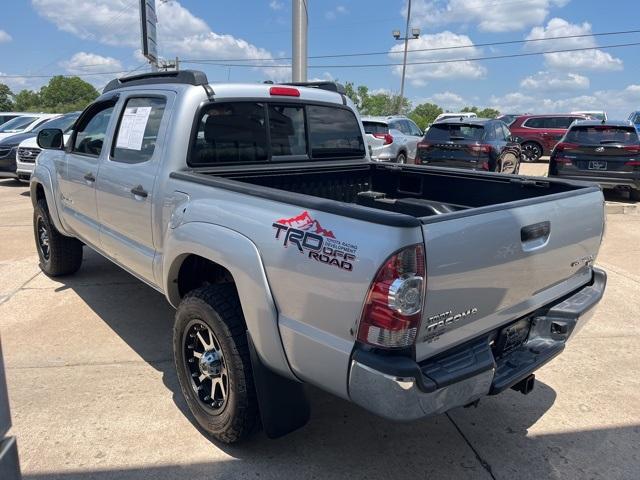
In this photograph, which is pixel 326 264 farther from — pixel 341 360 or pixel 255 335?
pixel 255 335

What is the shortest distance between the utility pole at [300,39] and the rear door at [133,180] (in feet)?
23.8

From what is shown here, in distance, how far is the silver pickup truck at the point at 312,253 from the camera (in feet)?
6.57

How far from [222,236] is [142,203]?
1076 mm

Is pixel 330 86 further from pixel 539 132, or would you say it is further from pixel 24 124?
pixel 539 132

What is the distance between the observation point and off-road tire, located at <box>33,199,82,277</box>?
528 centimetres

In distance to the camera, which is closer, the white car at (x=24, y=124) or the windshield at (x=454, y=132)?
the windshield at (x=454, y=132)

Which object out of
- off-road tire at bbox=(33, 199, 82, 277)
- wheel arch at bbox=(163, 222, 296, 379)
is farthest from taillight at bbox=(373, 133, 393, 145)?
wheel arch at bbox=(163, 222, 296, 379)

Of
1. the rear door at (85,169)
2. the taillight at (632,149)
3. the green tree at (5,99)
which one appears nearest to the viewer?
the rear door at (85,169)

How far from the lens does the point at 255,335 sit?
2.43m

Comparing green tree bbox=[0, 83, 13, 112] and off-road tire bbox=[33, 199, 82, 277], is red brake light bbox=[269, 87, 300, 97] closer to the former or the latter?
off-road tire bbox=[33, 199, 82, 277]

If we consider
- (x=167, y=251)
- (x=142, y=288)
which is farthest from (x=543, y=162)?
(x=167, y=251)

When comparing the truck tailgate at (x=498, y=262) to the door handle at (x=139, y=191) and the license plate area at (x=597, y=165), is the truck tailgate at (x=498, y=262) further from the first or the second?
the license plate area at (x=597, y=165)

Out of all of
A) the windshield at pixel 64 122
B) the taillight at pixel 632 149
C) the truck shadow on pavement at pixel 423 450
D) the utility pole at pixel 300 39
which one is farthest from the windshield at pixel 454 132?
the truck shadow on pavement at pixel 423 450

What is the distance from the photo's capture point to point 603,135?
34.9 feet
